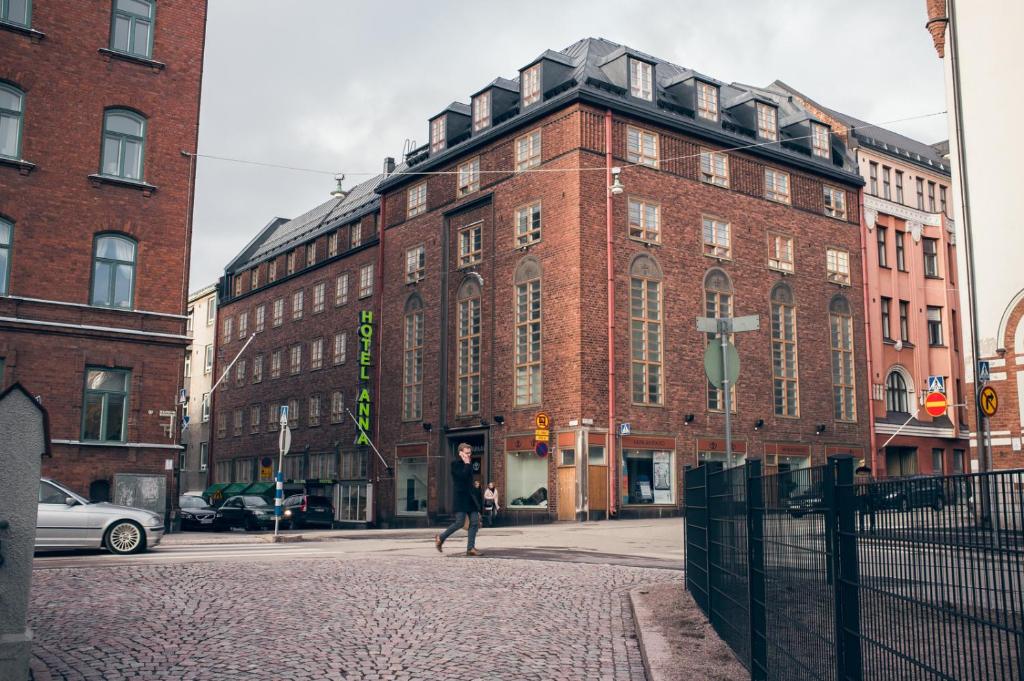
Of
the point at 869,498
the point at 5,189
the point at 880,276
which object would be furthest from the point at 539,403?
the point at 869,498

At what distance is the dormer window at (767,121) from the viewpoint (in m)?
40.3

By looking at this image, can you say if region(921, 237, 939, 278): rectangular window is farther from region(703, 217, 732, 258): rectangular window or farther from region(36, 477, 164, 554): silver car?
region(36, 477, 164, 554): silver car

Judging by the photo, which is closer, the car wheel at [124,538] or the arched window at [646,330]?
the car wheel at [124,538]

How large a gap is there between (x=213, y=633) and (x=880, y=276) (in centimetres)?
4227

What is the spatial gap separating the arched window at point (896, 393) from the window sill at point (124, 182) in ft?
108

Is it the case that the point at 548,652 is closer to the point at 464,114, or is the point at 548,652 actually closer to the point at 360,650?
the point at 360,650

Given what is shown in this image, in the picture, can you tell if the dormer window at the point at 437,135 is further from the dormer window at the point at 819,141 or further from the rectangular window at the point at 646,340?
the dormer window at the point at 819,141

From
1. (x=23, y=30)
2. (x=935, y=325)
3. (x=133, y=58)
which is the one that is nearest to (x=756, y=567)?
(x=133, y=58)

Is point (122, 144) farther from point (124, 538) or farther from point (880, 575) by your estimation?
point (880, 575)

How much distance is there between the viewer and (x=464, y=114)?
41438 mm

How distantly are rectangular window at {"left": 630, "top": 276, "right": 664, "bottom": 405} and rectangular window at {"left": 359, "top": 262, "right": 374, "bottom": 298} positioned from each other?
15.9m

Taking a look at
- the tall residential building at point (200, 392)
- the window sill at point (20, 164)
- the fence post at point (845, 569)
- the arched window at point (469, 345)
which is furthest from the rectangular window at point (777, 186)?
the tall residential building at point (200, 392)

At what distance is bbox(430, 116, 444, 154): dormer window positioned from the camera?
4162 centimetres

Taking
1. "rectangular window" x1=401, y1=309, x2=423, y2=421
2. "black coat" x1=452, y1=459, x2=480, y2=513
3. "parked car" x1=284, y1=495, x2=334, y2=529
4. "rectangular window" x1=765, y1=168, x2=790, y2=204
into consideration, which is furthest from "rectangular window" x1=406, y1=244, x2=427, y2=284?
"black coat" x1=452, y1=459, x2=480, y2=513
